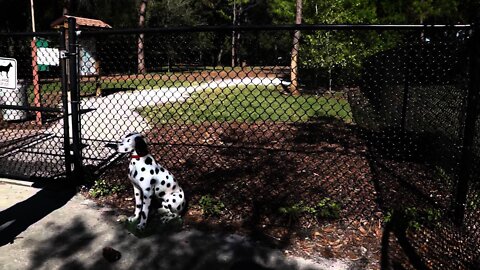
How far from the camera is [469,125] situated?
3.07 m

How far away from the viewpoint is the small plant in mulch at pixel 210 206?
Answer: 3494 mm

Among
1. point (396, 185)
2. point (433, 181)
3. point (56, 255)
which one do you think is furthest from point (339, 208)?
point (56, 255)

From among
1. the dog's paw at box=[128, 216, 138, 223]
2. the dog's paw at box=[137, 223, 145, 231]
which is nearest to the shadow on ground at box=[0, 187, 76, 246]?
the dog's paw at box=[128, 216, 138, 223]

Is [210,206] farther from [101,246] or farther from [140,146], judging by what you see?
[101,246]

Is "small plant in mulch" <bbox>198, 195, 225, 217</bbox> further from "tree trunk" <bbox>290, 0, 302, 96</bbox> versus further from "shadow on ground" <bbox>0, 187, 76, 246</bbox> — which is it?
"tree trunk" <bbox>290, 0, 302, 96</bbox>

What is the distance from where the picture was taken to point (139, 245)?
2.97m

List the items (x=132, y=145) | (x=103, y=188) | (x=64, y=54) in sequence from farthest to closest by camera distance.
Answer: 1. (x=103, y=188)
2. (x=64, y=54)
3. (x=132, y=145)

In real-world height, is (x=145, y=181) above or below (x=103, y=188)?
above

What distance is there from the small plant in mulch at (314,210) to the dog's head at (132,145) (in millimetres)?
1238

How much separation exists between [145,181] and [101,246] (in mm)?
540

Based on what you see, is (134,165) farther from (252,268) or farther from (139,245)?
(252,268)

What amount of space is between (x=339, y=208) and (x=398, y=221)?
48 centimetres

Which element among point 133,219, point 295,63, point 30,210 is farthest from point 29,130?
point 295,63

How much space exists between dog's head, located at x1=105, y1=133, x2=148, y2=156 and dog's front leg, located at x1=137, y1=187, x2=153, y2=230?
0.93 ft
